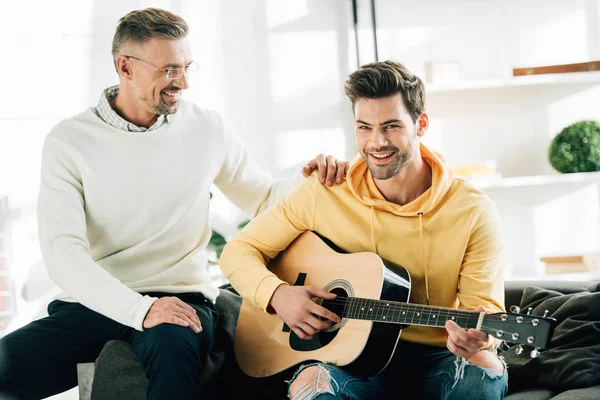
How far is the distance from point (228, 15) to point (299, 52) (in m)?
0.41

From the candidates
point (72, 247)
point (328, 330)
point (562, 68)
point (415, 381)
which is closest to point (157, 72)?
point (72, 247)

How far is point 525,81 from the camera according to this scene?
12.1 feet

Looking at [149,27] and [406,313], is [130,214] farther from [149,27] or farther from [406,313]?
[406,313]

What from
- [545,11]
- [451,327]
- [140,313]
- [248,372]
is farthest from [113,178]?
[545,11]

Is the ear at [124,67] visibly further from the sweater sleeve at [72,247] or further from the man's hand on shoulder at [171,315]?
the man's hand on shoulder at [171,315]

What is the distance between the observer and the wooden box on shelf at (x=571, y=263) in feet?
12.0

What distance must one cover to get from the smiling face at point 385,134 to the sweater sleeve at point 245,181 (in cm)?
57

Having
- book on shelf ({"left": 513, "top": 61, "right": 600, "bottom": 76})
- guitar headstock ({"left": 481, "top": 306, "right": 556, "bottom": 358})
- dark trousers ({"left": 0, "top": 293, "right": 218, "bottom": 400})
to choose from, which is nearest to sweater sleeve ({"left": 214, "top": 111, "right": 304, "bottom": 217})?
dark trousers ({"left": 0, "top": 293, "right": 218, "bottom": 400})

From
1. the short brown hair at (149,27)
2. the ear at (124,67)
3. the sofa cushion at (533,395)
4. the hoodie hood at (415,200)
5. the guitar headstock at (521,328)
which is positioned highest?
the short brown hair at (149,27)

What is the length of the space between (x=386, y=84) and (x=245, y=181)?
759 mm

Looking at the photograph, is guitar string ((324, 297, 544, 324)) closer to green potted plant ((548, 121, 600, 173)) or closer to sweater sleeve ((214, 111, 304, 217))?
sweater sleeve ((214, 111, 304, 217))

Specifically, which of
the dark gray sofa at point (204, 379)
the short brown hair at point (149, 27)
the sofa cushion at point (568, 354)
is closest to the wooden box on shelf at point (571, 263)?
the sofa cushion at point (568, 354)

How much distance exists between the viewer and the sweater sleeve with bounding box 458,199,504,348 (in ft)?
6.55

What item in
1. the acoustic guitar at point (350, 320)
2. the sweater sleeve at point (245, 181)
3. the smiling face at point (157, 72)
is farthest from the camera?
the sweater sleeve at point (245, 181)
